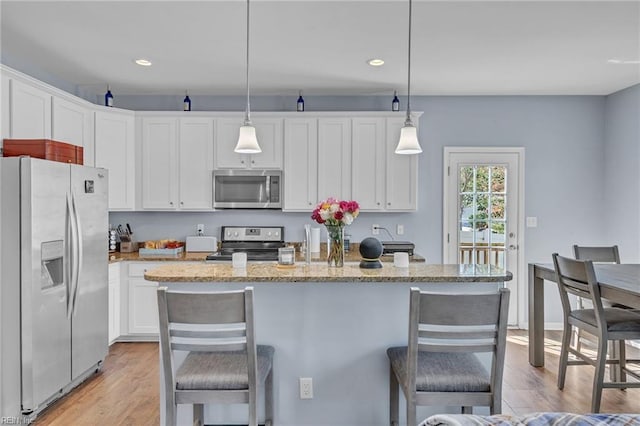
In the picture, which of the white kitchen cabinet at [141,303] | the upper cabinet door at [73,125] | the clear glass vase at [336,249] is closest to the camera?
the clear glass vase at [336,249]

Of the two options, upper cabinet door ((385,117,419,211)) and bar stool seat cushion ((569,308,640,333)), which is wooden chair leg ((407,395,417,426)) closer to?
bar stool seat cushion ((569,308,640,333))

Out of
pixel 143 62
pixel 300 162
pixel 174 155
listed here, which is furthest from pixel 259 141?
pixel 143 62

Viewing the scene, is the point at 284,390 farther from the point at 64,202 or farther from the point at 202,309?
the point at 64,202

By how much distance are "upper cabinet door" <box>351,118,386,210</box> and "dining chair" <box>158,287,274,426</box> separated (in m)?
2.67

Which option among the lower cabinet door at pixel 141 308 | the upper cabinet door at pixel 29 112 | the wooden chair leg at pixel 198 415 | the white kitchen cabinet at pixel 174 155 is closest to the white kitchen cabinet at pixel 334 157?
the white kitchen cabinet at pixel 174 155

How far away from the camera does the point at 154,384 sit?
10.3 feet

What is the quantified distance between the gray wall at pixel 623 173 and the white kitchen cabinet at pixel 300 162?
327 centimetres

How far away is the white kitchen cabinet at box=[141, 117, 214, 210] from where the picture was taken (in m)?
4.29

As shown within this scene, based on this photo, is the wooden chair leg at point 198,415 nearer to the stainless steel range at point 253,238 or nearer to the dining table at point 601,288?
the stainless steel range at point 253,238

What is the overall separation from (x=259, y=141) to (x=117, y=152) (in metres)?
1.45

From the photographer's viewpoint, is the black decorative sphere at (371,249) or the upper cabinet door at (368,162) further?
the upper cabinet door at (368,162)

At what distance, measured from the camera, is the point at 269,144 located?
4285 millimetres

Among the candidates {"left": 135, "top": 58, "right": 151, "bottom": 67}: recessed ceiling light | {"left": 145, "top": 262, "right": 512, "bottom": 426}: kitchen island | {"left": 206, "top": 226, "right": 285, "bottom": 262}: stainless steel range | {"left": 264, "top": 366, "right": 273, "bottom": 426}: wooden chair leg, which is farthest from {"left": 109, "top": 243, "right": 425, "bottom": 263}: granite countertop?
{"left": 135, "top": 58, "right": 151, "bottom": 67}: recessed ceiling light

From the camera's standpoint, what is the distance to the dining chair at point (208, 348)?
169 cm
